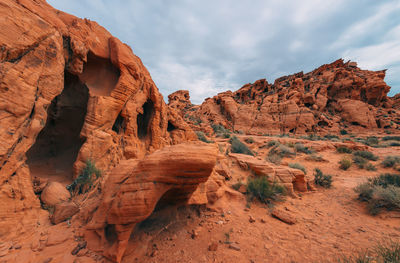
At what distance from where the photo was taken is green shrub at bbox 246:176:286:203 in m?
A: 4.54

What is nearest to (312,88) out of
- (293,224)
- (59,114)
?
(293,224)

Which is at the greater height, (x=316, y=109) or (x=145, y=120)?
(x=316, y=109)

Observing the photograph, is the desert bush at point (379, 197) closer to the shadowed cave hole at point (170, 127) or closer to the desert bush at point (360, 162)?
the desert bush at point (360, 162)

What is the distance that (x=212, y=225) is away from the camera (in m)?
3.33

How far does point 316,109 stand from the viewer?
24469 millimetres

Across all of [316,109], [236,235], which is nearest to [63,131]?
[236,235]

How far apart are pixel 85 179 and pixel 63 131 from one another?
3263mm

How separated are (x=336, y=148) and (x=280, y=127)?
1105cm

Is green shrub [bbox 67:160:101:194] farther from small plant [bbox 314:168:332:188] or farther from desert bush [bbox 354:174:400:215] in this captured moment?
small plant [bbox 314:168:332:188]

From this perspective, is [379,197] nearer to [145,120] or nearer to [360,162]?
[360,162]

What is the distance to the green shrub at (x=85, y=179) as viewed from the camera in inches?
157

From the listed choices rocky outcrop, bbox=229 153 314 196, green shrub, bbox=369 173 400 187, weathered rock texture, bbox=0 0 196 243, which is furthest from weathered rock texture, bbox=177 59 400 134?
green shrub, bbox=369 173 400 187

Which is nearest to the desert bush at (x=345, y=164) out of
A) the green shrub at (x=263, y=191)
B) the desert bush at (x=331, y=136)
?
the green shrub at (x=263, y=191)

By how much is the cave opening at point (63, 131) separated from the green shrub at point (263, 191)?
6.60m
